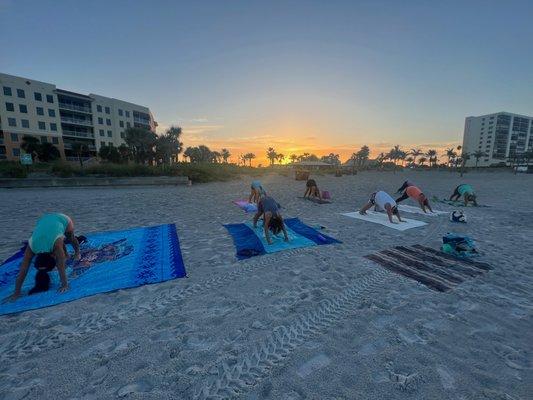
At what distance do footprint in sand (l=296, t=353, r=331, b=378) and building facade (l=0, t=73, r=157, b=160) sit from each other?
166 feet

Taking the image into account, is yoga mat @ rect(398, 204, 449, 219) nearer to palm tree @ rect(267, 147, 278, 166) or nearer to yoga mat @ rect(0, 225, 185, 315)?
yoga mat @ rect(0, 225, 185, 315)

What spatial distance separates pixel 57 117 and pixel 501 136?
15015cm

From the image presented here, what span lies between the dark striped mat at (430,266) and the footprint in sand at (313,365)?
290cm

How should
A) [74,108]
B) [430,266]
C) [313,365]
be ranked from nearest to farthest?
1. [313,365]
2. [430,266]
3. [74,108]

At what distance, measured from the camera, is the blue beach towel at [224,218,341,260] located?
6.27 m

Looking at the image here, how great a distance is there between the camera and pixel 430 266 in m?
5.36

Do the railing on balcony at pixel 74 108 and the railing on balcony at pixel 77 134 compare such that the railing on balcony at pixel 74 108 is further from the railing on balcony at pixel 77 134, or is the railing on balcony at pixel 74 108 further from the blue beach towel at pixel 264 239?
the blue beach towel at pixel 264 239

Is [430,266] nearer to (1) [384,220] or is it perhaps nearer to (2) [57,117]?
(1) [384,220]

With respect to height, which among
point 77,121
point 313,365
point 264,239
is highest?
point 77,121

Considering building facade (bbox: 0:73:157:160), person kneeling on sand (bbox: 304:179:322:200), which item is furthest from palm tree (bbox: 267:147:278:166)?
person kneeling on sand (bbox: 304:179:322:200)

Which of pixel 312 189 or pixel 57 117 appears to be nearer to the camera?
pixel 312 189

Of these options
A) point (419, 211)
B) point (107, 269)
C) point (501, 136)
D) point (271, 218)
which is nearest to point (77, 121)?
point (107, 269)

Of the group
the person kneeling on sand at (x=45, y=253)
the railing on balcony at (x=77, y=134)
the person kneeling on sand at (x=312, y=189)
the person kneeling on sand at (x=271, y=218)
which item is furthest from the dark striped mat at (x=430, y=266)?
the railing on balcony at (x=77, y=134)

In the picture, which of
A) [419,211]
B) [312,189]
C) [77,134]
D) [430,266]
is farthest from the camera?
[77,134]
